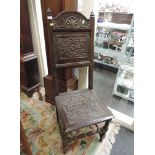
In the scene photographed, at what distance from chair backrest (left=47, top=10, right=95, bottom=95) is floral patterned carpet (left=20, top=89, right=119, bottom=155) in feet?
1.92

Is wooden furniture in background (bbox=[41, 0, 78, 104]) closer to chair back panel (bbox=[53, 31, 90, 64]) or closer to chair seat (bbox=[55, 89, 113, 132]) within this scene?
chair back panel (bbox=[53, 31, 90, 64])

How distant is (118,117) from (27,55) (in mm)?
1280

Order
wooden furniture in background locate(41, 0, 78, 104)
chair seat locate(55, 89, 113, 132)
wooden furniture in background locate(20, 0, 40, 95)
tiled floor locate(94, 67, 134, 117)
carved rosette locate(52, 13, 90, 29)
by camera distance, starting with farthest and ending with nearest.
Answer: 1. tiled floor locate(94, 67, 134, 117)
2. wooden furniture in background locate(20, 0, 40, 95)
3. wooden furniture in background locate(41, 0, 78, 104)
4. carved rosette locate(52, 13, 90, 29)
5. chair seat locate(55, 89, 113, 132)

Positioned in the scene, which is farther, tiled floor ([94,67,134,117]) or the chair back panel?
tiled floor ([94,67,134,117])

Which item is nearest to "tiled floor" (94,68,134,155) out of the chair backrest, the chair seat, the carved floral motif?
the chair seat

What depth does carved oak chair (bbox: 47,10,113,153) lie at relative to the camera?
102 cm

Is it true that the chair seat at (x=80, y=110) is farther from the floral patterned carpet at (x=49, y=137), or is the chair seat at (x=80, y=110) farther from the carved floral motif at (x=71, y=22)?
the carved floral motif at (x=71, y=22)

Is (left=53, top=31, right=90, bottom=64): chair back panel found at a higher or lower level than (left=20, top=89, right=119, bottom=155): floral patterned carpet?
higher

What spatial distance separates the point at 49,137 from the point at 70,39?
0.93 metres

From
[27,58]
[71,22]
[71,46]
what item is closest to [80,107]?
[71,46]

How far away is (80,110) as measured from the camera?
1.08 m
